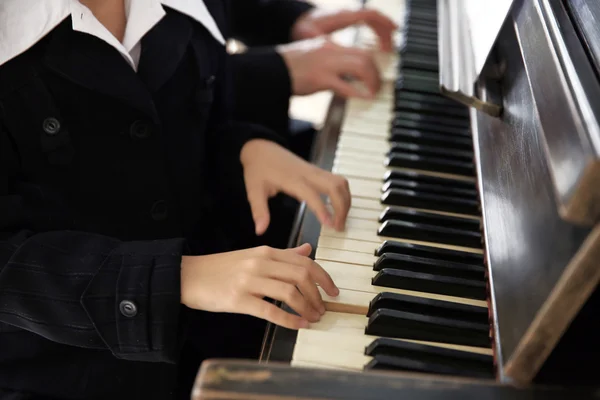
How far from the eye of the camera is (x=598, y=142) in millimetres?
570

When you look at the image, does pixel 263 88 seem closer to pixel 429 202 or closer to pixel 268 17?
pixel 268 17

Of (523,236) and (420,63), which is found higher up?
(523,236)

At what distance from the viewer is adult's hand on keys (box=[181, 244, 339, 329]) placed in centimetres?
82

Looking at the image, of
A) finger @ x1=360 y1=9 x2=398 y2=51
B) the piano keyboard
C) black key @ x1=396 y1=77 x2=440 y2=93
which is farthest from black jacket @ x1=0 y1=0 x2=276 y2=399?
finger @ x1=360 y1=9 x2=398 y2=51

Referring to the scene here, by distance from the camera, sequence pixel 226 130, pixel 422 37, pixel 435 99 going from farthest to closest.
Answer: pixel 422 37, pixel 435 99, pixel 226 130

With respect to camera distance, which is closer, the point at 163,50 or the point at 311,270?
the point at 311,270

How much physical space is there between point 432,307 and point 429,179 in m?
0.36

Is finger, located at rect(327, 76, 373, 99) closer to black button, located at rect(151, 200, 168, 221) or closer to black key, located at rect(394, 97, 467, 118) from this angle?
black key, located at rect(394, 97, 467, 118)

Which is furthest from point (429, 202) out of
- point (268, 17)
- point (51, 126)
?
point (268, 17)

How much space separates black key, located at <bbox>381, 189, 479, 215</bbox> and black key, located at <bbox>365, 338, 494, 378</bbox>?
0.34m

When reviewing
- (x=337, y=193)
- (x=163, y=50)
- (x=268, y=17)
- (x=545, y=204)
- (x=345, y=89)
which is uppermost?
(x=545, y=204)

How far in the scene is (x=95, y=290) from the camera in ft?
2.91

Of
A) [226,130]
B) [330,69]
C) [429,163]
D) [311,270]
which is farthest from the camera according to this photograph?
[330,69]

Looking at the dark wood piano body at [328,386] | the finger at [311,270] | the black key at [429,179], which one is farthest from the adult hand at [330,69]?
the dark wood piano body at [328,386]
